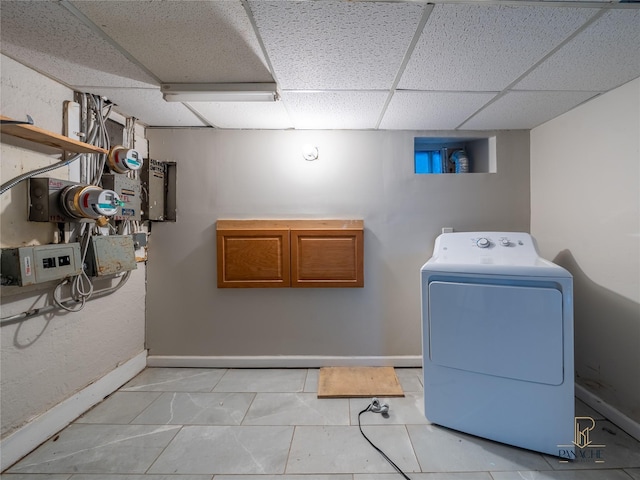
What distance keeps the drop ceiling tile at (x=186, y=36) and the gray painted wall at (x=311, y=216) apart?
86 cm

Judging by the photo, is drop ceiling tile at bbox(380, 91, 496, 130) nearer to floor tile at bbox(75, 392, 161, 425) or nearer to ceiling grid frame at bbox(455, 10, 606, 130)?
ceiling grid frame at bbox(455, 10, 606, 130)

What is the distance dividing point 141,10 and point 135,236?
153 cm

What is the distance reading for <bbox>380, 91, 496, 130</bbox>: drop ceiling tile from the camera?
5.76 ft

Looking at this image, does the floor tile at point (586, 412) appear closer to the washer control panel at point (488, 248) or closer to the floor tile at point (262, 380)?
the washer control panel at point (488, 248)

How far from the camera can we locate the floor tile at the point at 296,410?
5.52 feet

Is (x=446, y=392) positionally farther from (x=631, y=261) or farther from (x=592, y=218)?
(x=592, y=218)

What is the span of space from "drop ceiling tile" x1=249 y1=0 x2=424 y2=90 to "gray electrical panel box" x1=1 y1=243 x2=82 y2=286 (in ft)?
4.93

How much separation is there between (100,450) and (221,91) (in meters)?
2.13

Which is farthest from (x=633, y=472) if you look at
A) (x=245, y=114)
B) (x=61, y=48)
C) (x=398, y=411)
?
(x=61, y=48)

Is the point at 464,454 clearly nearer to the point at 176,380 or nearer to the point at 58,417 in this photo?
the point at 176,380

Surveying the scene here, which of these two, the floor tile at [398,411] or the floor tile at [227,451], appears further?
the floor tile at [398,411]

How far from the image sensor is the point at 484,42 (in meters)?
1.24

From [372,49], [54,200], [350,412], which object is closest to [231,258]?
[54,200]

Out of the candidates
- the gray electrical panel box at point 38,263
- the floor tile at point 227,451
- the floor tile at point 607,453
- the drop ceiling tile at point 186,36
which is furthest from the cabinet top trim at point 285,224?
the floor tile at point 607,453
